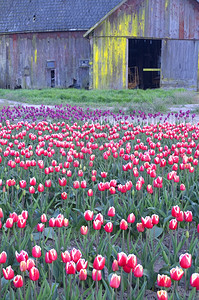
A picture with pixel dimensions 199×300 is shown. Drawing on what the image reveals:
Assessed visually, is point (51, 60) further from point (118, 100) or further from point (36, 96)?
point (118, 100)

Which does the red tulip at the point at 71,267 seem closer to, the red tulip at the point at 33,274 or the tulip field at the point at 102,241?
the tulip field at the point at 102,241

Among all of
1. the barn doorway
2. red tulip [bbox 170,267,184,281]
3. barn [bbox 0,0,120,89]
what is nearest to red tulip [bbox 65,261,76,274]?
red tulip [bbox 170,267,184,281]

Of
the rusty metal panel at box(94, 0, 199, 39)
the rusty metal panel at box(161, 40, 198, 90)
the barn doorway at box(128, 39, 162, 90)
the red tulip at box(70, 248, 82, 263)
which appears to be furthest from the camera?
the barn doorway at box(128, 39, 162, 90)

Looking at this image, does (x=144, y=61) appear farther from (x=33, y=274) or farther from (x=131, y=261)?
(x=33, y=274)

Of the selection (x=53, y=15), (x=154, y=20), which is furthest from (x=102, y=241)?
(x=53, y=15)

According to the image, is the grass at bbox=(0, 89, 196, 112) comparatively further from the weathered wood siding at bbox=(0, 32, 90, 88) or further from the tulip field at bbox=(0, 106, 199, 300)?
the tulip field at bbox=(0, 106, 199, 300)

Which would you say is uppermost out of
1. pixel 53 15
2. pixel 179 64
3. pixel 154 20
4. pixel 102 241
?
pixel 53 15

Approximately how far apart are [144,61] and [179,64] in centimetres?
748

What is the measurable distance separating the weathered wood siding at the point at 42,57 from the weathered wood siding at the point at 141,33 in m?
1.62

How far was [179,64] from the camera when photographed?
23484 mm

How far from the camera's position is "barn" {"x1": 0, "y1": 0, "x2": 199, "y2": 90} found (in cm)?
2169

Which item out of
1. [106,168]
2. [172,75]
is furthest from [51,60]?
[106,168]

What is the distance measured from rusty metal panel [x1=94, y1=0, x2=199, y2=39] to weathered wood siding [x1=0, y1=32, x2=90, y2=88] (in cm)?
227

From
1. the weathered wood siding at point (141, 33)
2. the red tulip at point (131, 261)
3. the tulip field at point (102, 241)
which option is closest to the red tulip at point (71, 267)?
the tulip field at point (102, 241)
